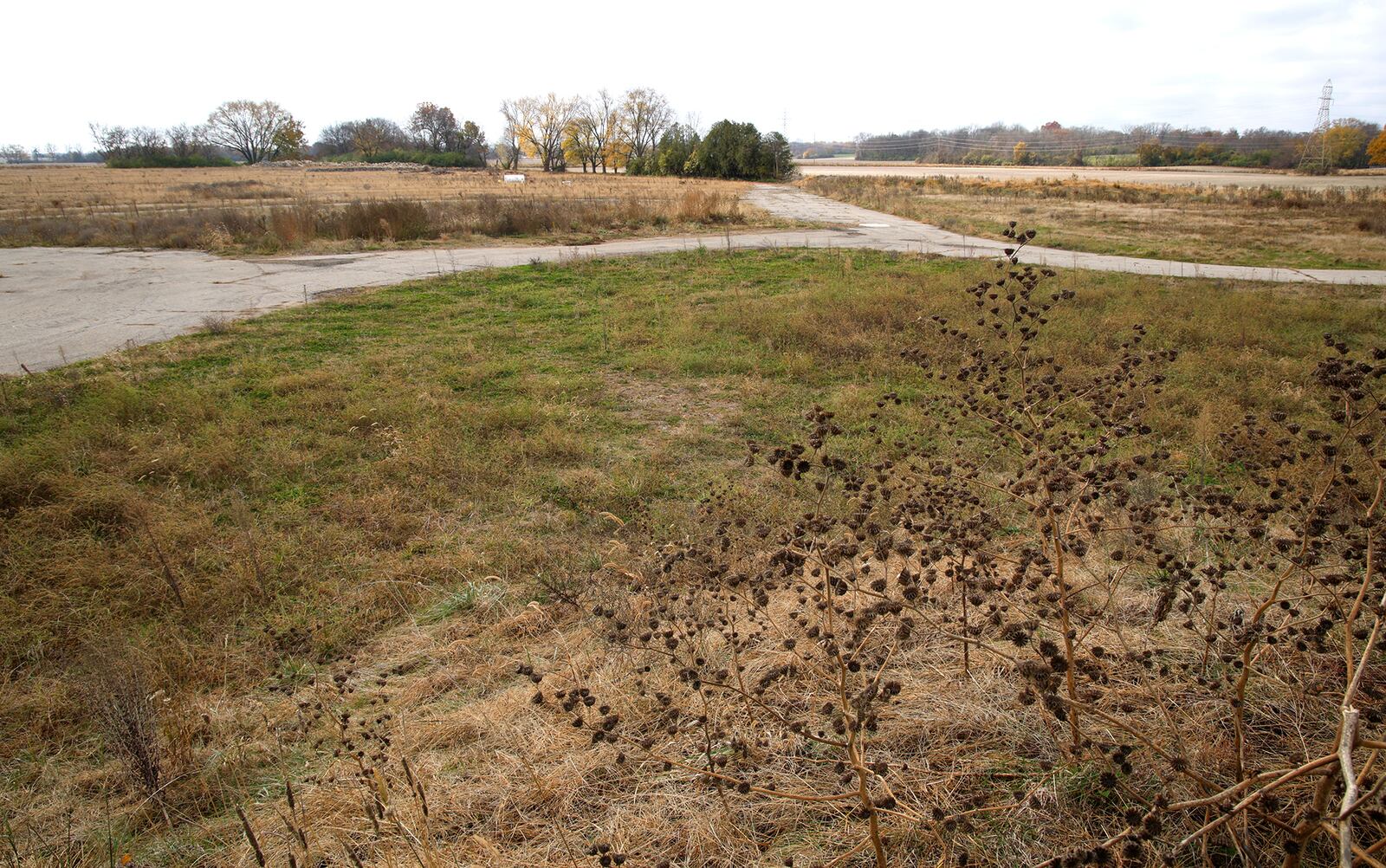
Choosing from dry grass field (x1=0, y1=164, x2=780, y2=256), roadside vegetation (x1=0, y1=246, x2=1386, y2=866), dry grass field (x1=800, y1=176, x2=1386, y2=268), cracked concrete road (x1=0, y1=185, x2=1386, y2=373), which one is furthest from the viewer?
dry grass field (x1=0, y1=164, x2=780, y2=256)

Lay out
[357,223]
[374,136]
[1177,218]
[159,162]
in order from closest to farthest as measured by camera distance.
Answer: [357,223] < [1177,218] < [159,162] < [374,136]

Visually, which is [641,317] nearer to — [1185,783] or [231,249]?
[1185,783]

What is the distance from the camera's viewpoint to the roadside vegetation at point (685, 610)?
2.02 m

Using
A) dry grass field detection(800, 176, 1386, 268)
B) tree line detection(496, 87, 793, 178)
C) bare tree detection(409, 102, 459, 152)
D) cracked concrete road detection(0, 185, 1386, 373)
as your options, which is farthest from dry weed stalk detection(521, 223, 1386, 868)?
bare tree detection(409, 102, 459, 152)

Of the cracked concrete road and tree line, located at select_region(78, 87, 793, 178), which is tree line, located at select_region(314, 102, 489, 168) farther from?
the cracked concrete road

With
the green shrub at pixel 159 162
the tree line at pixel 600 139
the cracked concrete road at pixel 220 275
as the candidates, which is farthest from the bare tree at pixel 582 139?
the cracked concrete road at pixel 220 275

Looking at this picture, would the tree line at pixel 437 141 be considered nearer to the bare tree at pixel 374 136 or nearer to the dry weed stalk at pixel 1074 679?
the bare tree at pixel 374 136

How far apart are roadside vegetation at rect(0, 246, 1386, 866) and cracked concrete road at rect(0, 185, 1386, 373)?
237cm

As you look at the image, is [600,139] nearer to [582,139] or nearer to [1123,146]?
[582,139]

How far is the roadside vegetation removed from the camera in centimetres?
202

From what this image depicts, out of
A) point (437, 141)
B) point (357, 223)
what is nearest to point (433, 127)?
point (437, 141)

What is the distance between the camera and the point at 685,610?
3.51 m

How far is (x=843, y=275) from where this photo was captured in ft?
41.4

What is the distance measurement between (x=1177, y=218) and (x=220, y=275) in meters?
28.6
